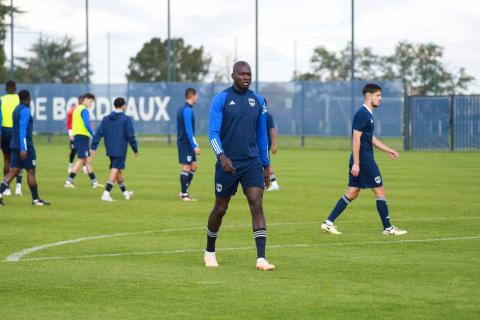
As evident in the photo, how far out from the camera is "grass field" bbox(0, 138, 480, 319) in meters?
9.02

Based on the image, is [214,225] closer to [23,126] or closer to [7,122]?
[23,126]

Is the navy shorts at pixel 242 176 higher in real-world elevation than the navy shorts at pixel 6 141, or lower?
lower

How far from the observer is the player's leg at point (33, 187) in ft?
64.5

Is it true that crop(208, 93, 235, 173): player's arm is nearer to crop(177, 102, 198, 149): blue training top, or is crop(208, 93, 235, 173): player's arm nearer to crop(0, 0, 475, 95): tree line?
crop(177, 102, 198, 149): blue training top

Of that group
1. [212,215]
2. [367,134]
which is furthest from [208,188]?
[212,215]

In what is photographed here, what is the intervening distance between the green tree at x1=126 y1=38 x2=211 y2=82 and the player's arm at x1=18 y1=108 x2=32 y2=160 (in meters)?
79.2

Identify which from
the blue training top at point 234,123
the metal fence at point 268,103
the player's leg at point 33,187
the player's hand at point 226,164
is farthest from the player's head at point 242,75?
the metal fence at point 268,103

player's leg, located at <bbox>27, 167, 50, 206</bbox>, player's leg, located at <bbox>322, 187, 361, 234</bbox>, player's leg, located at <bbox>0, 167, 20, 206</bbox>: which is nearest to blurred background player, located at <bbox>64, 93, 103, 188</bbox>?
player's leg, located at <bbox>0, 167, 20, 206</bbox>

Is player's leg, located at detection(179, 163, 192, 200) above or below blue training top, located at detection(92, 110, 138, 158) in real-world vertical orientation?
below

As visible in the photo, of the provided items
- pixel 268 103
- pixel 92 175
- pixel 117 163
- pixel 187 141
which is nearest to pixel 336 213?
pixel 187 141

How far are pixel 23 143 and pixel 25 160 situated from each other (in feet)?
2.39

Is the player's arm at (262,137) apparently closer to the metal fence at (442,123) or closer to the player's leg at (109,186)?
the player's leg at (109,186)

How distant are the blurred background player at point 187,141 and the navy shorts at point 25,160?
9.91 feet

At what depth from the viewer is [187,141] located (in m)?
21.2
